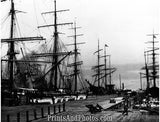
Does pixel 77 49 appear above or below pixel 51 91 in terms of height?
above

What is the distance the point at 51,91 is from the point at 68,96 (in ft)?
42.5

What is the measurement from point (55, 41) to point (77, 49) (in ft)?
60.2

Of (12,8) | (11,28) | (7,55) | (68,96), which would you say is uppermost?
(12,8)

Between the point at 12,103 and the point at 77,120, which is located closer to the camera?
the point at 77,120

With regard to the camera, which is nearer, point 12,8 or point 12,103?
point 12,103

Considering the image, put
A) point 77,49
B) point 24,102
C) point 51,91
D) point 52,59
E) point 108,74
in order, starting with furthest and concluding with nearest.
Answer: point 108,74, point 77,49, point 52,59, point 51,91, point 24,102

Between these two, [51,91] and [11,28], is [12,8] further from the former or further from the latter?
[51,91]

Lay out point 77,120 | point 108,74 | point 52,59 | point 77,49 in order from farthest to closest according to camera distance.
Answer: point 108,74
point 77,49
point 52,59
point 77,120

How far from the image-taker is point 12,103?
31656 mm

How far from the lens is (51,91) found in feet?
157

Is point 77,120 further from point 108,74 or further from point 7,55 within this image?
point 108,74

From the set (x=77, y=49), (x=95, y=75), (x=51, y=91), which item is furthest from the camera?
(x=95, y=75)

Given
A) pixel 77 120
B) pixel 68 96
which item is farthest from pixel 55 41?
pixel 77 120

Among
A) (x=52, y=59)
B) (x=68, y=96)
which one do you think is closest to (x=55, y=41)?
(x=52, y=59)
